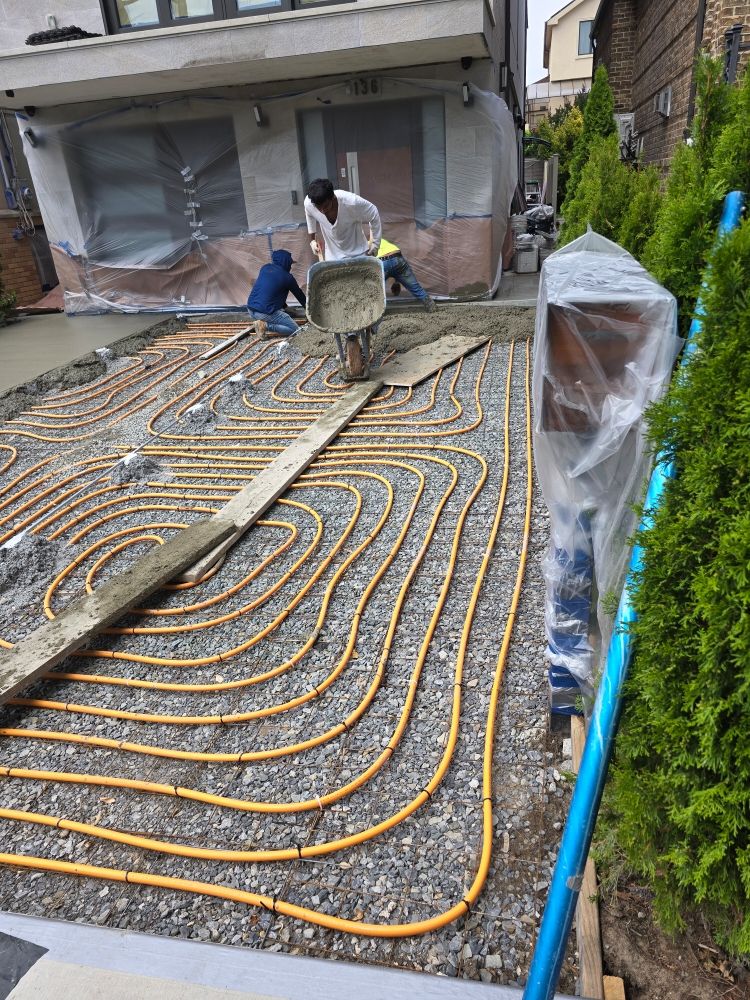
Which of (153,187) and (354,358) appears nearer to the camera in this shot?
(354,358)

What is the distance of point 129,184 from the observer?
9.85 metres

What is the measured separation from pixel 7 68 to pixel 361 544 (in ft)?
27.0

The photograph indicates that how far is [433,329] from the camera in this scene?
7.54 meters

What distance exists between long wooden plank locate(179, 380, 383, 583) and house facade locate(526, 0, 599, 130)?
36699mm

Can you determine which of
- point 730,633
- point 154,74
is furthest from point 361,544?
point 154,74

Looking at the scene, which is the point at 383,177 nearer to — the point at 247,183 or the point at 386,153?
the point at 386,153

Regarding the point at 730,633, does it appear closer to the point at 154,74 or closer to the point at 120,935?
the point at 120,935

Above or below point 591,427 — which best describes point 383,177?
above

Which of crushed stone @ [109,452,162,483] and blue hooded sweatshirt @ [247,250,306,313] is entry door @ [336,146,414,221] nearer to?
blue hooded sweatshirt @ [247,250,306,313]

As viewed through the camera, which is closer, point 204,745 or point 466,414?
point 204,745

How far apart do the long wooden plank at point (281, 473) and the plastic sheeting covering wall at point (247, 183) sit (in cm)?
399

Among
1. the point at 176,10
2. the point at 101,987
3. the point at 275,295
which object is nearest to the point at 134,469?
the point at 101,987

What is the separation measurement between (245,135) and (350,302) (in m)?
4.25

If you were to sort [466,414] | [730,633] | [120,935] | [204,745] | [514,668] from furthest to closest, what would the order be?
[466,414], [514,668], [204,745], [120,935], [730,633]
